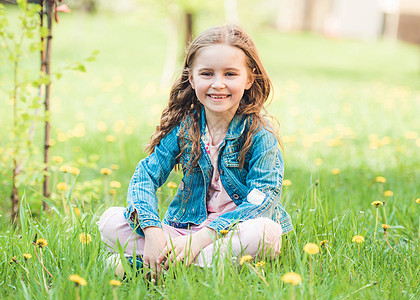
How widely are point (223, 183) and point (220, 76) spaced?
445 millimetres

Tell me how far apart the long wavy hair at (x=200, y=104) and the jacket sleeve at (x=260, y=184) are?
0.05 m

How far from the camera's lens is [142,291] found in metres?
1.63

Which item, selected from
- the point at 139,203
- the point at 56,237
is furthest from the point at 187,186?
the point at 56,237

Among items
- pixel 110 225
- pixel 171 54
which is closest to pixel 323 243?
pixel 110 225

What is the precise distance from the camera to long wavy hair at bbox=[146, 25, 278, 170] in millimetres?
2074

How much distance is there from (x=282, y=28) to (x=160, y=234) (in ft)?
79.0

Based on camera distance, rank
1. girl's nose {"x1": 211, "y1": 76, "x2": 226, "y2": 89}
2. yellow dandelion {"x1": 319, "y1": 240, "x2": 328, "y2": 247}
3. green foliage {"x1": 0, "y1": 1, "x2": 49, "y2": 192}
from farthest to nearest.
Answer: green foliage {"x1": 0, "y1": 1, "x2": 49, "y2": 192} < girl's nose {"x1": 211, "y1": 76, "x2": 226, "y2": 89} < yellow dandelion {"x1": 319, "y1": 240, "x2": 328, "y2": 247}

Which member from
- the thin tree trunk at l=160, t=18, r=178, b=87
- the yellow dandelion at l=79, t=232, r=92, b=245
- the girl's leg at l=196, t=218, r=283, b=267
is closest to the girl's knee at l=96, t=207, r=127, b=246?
the yellow dandelion at l=79, t=232, r=92, b=245

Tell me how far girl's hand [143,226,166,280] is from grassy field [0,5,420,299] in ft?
0.22

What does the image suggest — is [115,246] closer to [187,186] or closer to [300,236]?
[187,186]

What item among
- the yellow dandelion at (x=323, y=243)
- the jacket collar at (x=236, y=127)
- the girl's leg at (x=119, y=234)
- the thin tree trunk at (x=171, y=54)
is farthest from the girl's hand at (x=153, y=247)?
the thin tree trunk at (x=171, y=54)

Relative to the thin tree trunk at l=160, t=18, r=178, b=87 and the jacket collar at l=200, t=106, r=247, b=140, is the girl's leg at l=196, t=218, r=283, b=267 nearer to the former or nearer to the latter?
the jacket collar at l=200, t=106, r=247, b=140

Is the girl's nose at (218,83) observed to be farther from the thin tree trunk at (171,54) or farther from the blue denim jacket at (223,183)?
the thin tree trunk at (171,54)

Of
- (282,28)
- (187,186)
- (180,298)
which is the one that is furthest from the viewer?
(282,28)
